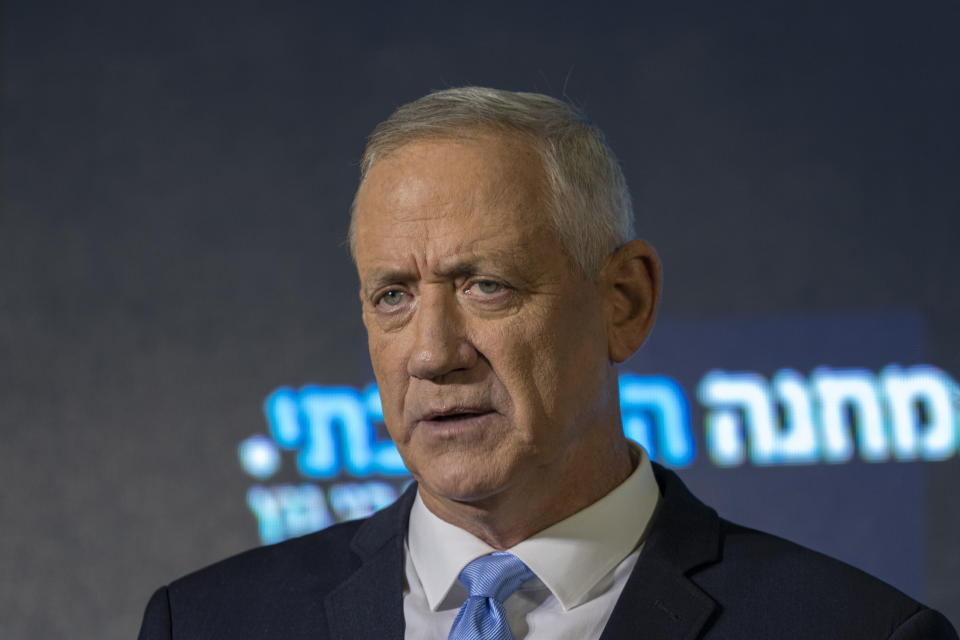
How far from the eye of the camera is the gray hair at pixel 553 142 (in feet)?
5.00

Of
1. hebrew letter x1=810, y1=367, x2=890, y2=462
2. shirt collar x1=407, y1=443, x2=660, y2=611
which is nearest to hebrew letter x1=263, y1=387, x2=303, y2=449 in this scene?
hebrew letter x1=810, y1=367, x2=890, y2=462

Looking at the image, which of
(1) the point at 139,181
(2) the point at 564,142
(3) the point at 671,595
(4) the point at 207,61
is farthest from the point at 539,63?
(3) the point at 671,595

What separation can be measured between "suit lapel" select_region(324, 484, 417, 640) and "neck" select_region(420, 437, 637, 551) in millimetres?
92

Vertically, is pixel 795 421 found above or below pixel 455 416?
below

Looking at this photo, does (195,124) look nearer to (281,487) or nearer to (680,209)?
(281,487)

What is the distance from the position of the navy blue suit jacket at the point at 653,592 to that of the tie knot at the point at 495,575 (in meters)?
0.12

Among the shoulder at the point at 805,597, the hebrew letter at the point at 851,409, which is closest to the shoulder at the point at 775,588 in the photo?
the shoulder at the point at 805,597

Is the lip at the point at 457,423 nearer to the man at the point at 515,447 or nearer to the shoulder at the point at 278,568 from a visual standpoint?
the man at the point at 515,447

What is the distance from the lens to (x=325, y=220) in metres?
3.60

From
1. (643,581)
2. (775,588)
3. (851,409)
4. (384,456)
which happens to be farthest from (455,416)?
(851,409)

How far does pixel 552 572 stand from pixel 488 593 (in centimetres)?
9

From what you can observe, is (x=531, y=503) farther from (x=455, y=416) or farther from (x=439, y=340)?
(x=439, y=340)

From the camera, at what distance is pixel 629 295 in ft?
5.40

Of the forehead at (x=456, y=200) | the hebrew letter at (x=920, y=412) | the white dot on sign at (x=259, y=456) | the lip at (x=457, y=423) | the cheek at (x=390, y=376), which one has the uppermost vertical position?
the forehead at (x=456, y=200)
